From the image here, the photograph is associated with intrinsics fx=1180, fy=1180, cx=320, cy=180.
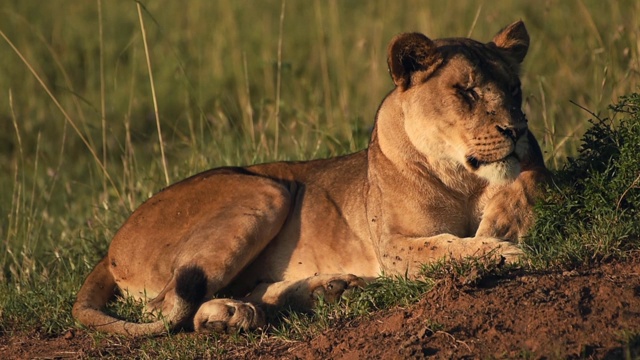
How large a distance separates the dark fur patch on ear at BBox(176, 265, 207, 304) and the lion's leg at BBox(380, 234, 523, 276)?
85cm

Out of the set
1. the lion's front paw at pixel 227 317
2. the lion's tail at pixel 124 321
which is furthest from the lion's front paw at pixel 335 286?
the lion's tail at pixel 124 321

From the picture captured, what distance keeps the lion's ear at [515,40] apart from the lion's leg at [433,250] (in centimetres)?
96

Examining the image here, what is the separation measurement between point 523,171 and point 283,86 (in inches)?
205

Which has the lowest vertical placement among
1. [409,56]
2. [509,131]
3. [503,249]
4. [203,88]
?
[203,88]

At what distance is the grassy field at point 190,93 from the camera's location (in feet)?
23.4

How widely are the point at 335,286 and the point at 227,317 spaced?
54 centimetres

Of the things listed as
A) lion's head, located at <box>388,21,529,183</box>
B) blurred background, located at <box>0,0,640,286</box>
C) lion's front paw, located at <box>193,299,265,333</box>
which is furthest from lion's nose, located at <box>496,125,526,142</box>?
blurred background, located at <box>0,0,640,286</box>

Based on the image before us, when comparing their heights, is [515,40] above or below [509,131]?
above

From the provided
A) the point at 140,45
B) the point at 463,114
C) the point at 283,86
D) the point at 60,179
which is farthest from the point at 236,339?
the point at 140,45

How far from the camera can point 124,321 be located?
17.8 feet

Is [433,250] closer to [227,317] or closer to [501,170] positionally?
[501,170]

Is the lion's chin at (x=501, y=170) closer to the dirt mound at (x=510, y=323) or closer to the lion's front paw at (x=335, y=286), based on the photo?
the dirt mound at (x=510, y=323)

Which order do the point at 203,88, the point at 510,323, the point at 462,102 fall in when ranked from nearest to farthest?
the point at 510,323 < the point at 462,102 < the point at 203,88

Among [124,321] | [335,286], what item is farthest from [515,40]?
[124,321]
